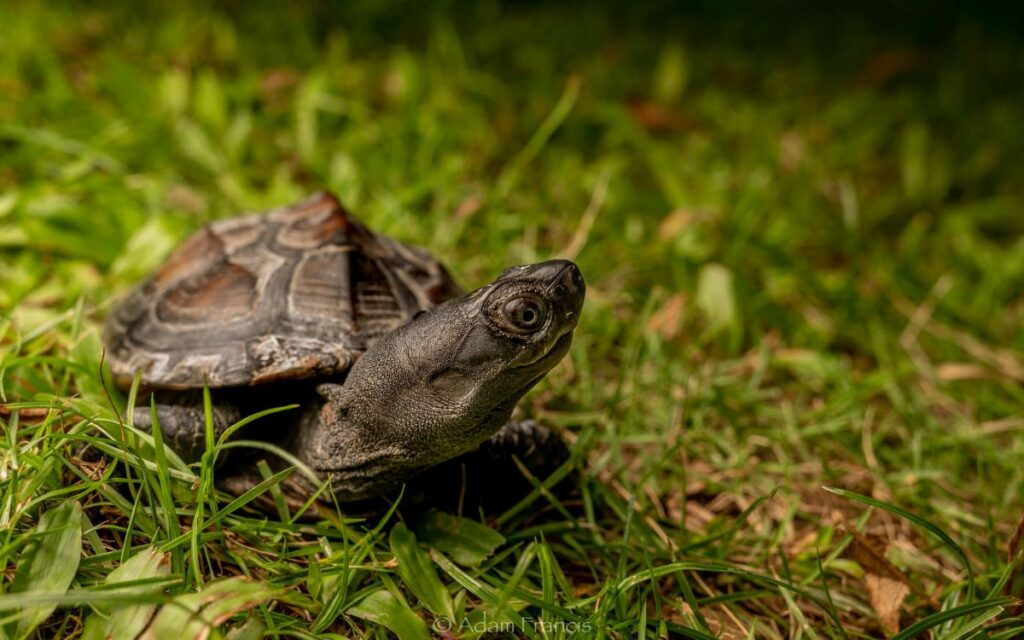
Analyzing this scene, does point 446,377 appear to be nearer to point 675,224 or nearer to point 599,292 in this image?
point 599,292

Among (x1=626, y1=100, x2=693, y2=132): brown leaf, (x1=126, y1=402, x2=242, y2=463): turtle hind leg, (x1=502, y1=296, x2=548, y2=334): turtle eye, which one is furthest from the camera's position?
(x1=626, y1=100, x2=693, y2=132): brown leaf

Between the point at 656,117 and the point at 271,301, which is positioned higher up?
the point at 271,301

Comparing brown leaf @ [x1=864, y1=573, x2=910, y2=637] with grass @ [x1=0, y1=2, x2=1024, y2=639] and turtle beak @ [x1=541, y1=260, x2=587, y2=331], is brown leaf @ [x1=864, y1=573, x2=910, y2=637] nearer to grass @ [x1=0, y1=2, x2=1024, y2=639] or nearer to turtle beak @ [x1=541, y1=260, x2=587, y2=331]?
grass @ [x1=0, y1=2, x2=1024, y2=639]

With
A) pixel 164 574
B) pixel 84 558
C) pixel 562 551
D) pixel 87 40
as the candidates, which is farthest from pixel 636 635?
pixel 87 40

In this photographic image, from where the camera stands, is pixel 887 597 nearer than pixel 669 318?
Yes

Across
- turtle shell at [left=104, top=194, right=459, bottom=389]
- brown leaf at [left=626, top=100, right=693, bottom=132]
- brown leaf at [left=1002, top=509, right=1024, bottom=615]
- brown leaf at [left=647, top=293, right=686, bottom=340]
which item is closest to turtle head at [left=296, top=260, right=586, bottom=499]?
Result: turtle shell at [left=104, top=194, right=459, bottom=389]

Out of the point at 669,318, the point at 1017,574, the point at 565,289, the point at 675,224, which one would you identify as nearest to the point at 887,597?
the point at 1017,574

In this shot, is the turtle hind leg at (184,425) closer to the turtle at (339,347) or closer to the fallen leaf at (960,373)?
the turtle at (339,347)
